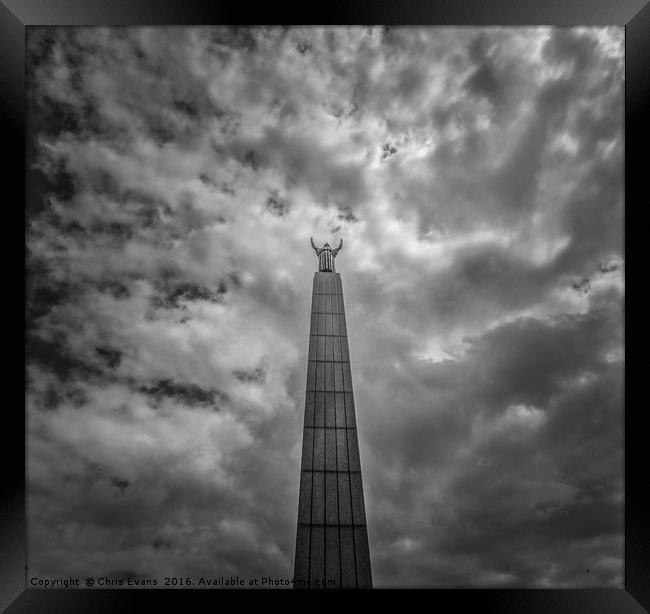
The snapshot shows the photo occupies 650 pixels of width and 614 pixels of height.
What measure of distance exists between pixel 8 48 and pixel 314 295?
25.9 feet

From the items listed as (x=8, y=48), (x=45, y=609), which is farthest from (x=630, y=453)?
(x=8, y=48)

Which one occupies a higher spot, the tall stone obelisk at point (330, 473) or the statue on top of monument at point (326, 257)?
the statue on top of monument at point (326, 257)

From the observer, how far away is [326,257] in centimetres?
1316

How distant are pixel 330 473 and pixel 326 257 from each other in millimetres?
5040

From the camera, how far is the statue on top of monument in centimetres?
1306

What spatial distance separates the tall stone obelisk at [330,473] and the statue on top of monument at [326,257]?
97cm

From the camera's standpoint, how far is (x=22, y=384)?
571 centimetres

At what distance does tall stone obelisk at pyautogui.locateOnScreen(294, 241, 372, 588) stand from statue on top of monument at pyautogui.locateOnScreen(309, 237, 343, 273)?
973 mm

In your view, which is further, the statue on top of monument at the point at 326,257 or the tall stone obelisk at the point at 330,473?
the statue on top of monument at the point at 326,257

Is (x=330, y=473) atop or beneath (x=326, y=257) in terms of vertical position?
beneath

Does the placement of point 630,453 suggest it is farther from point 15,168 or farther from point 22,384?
point 15,168

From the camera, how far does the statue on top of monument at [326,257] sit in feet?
42.9

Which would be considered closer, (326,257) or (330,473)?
(330,473)

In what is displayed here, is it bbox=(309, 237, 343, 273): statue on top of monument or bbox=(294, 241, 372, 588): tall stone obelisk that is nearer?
bbox=(294, 241, 372, 588): tall stone obelisk
